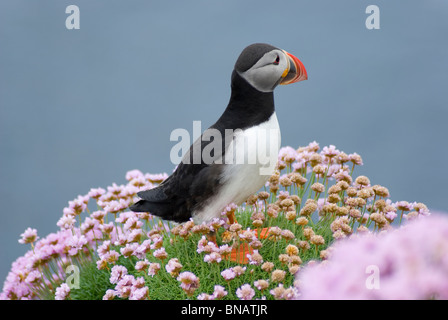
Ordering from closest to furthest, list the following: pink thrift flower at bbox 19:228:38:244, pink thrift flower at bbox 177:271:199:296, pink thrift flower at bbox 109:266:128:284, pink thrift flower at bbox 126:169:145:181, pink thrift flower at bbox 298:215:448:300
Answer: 1. pink thrift flower at bbox 298:215:448:300
2. pink thrift flower at bbox 177:271:199:296
3. pink thrift flower at bbox 109:266:128:284
4. pink thrift flower at bbox 19:228:38:244
5. pink thrift flower at bbox 126:169:145:181

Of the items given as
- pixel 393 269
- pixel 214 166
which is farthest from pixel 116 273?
pixel 393 269

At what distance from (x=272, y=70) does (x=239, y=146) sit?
44 centimetres

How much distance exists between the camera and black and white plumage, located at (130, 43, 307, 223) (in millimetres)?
2293

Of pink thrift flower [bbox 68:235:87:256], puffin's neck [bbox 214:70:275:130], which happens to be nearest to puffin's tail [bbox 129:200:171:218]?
pink thrift flower [bbox 68:235:87:256]

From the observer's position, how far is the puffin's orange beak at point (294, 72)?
93.0 inches

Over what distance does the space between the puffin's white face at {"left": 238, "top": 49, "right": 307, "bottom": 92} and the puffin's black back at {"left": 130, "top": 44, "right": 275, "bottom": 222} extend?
0.03 metres

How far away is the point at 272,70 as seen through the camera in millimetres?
2283

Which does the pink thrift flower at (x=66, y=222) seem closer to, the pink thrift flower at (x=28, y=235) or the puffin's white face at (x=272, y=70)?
the pink thrift flower at (x=28, y=235)

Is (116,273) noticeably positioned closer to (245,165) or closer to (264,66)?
(245,165)

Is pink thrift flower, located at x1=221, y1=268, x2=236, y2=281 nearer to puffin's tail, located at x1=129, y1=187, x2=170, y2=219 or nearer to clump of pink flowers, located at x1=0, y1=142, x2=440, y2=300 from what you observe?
clump of pink flowers, located at x1=0, y1=142, x2=440, y2=300
